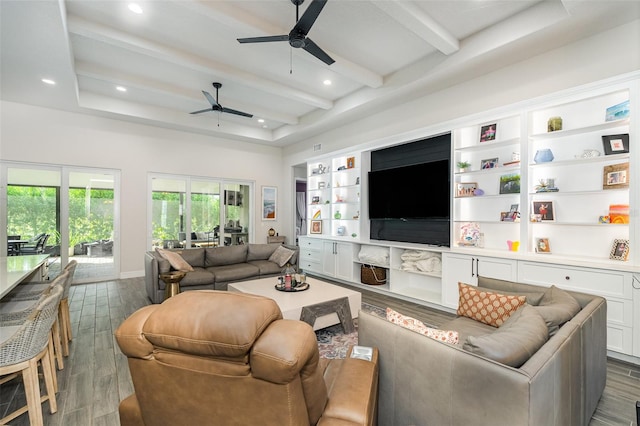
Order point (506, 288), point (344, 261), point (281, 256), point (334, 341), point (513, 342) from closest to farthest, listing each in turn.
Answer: point (513, 342) < point (506, 288) < point (334, 341) < point (281, 256) < point (344, 261)

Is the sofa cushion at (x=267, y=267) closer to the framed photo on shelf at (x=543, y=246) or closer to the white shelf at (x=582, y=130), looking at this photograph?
the framed photo on shelf at (x=543, y=246)

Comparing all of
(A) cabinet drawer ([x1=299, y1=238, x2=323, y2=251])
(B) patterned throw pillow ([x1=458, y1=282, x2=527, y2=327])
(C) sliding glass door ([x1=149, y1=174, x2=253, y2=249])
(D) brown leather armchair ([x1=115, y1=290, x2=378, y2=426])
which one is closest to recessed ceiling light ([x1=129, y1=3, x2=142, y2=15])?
(D) brown leather armchair ([x1=115, y1=290, x2=378, y2=426])

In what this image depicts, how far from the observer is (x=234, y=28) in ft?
11.0

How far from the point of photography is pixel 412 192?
4781mm

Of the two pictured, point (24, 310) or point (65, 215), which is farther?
point (65, 215)

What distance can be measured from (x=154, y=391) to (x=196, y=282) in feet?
11.3

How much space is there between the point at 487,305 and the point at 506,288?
273mm

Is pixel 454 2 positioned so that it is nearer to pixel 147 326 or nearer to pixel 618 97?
pixel 618 97

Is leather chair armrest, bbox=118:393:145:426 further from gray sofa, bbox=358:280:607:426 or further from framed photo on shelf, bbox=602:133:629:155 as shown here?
framed photo on shelf, bbox=602:133:629:155

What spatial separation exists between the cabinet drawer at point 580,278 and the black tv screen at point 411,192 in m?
1.28

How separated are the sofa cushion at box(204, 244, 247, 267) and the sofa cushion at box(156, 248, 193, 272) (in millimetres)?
491

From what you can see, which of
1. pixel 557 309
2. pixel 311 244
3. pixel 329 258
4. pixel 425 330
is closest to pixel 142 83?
pixel 311 244

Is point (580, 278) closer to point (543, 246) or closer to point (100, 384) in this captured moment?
point (543, 246)

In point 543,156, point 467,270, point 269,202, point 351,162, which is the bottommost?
point 467,270
